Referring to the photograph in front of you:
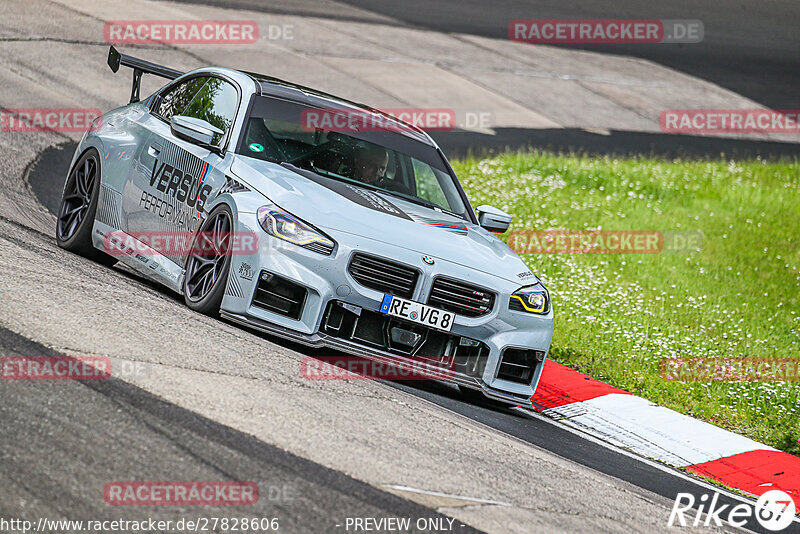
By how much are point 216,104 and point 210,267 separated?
1.65 metres

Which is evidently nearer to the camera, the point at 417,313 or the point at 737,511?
the point at 737,511

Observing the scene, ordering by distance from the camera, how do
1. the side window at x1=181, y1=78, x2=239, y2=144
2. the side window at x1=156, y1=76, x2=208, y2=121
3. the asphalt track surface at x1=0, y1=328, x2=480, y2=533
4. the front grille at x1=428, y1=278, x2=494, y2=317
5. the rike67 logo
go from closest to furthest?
the asphalt track surface at x1=0, y1=328, x2=480, y2=533, the rike67 logo, the front grille at x1=428, y1=278, x2=494, y2=317, the side window at x1=181, y1=78, x2=239, y2=144, the side window at x1=156, y1=76, x2=208, y2=121

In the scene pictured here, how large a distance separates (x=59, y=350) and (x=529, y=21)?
23319mm

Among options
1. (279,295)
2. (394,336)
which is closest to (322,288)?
(279,295)

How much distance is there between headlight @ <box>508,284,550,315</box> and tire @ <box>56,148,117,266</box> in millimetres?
3330

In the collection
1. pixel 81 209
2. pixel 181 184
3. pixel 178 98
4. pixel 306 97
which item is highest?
pixel 306 97

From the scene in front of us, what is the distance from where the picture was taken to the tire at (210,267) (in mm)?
6473

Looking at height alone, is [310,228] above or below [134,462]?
above

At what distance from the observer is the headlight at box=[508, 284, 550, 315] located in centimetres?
673

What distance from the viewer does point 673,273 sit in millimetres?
11516

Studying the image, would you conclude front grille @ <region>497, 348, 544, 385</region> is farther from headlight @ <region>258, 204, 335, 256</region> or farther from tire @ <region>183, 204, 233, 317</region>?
tire @ <region>183, 204, 233, 317</region>

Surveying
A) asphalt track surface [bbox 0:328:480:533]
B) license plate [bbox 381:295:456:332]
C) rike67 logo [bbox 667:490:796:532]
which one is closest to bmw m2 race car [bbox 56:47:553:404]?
license plate [bbox 381:295:456:332]

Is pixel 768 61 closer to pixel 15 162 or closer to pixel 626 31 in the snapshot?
pixel 626 31

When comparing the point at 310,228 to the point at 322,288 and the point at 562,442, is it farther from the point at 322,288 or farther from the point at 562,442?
the point at 562,442
